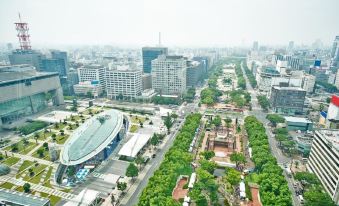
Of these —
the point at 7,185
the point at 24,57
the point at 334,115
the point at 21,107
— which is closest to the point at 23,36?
the point at 24,57

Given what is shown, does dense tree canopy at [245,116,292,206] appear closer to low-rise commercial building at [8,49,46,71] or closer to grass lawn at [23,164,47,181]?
grass lawn at [23,164,47,181]

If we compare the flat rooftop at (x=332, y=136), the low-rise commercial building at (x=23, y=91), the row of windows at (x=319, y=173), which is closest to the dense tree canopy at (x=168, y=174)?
the row of windows at (x=319, y=173)

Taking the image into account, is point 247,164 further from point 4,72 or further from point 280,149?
point 4,72

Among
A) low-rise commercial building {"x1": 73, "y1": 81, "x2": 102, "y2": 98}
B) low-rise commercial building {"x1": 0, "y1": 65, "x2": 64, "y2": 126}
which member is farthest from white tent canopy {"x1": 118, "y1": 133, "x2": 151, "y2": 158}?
low-rise commercial building {"x1": 73, "y1": 81, "x2": 102, "y2": 98}

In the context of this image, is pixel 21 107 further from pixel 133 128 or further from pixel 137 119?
pixel 133 128

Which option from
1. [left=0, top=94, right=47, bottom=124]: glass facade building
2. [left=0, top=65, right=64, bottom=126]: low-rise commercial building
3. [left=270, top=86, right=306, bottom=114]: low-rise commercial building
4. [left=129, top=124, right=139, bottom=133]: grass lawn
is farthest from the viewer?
[left=270, top=86, right=306, bottom=114]: low-rise commercial building

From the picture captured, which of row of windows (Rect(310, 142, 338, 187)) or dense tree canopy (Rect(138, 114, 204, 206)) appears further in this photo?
row of windows (Rect(310, 142, 338, 187))

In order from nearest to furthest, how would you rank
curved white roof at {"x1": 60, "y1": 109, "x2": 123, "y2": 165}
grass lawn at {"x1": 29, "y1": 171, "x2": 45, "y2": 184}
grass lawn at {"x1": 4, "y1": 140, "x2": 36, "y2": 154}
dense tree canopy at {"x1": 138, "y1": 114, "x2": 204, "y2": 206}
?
dense tree canopy at {"x1": 138, "y1": 114, "x2": 204, "y2": 206}, grass lawn at {"x1": 29, "y1": 171, "x2": 45, "y2": 184}, curved white roof at {"x1": 60, "y1": 109, "x2": 123, "y2": 165}, grass lawn at {"x1": 4, "y1": 140, "x2": 36, "y2": 154}
